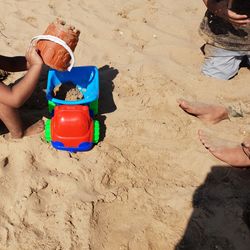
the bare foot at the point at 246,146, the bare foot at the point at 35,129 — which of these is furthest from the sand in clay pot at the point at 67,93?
the bare foot at the point at 246,146

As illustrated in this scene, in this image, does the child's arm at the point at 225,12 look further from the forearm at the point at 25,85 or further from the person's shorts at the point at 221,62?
the forearm at the point at 25,85

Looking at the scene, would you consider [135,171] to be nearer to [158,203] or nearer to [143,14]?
[158,203]

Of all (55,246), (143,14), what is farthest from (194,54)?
(55,246)

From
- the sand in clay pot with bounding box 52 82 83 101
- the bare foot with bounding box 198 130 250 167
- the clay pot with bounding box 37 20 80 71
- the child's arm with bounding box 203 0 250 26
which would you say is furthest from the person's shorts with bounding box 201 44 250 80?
the clay pot with bounding box 37 20 80 71

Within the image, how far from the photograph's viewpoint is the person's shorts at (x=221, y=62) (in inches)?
113

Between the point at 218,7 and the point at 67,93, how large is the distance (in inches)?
49.1

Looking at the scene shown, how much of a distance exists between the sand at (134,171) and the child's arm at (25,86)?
0.33m

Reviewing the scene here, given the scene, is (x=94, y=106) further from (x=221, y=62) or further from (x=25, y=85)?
(x=221, y=62)

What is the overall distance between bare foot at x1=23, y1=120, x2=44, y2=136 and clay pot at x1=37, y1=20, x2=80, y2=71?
0.53 meters

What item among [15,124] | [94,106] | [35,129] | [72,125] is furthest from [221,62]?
[15,124]

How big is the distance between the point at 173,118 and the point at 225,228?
A: 879 millimetres

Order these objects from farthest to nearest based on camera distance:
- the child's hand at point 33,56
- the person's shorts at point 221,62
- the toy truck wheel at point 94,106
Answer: the person's shorts at point 221,62
the toy truck wheel at point 94,106
the child's hand at point 33,56

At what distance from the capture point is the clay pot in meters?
1.97

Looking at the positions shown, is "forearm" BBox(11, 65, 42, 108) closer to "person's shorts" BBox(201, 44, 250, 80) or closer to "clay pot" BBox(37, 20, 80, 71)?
"clay pot" BBox(37, 20, 80, 71)
